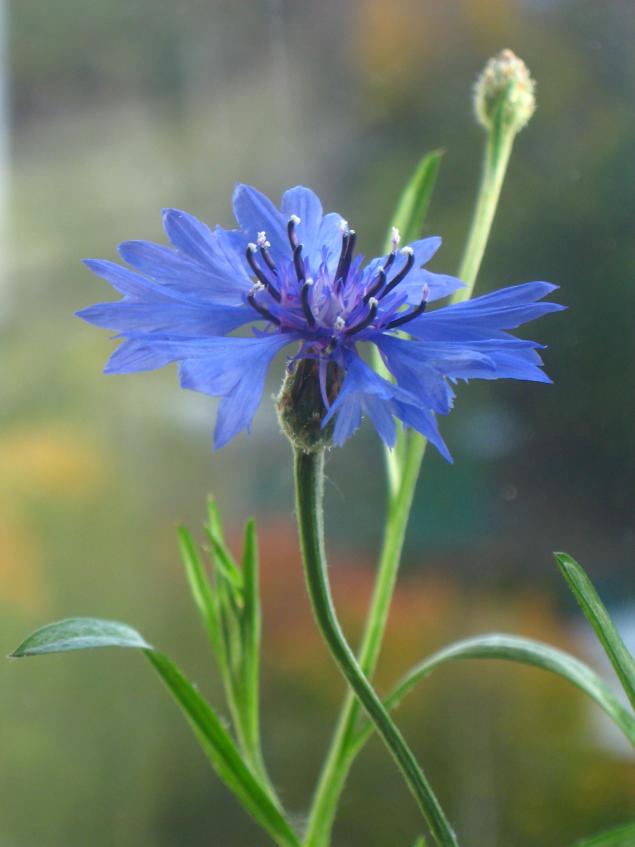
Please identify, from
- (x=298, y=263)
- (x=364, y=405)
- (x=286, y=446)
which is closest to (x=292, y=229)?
(x=298, y=263)

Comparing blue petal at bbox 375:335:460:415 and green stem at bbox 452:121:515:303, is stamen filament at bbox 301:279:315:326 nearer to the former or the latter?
blue petal at bbox 375:335:460:415

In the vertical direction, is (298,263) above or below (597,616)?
above

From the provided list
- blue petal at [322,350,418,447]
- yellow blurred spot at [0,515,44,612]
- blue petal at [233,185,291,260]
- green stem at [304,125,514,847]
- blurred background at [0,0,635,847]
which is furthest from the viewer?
yellow blurred spot at [0,515,44,612]

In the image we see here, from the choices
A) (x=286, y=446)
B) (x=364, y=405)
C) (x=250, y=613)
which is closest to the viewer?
(x=364, y=405)

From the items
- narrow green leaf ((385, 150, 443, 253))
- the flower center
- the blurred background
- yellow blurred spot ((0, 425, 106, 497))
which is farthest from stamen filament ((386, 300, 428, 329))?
yellow blurred spot ((0, 425, 106, 497))

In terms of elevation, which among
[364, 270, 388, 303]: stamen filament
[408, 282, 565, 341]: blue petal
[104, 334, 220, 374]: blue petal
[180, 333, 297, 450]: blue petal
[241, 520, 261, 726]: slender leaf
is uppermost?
[364, 270, 388, 303]: stamen filament

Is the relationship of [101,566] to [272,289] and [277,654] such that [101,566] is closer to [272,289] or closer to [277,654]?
[277,654]

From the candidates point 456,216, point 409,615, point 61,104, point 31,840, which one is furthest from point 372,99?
point 31,840

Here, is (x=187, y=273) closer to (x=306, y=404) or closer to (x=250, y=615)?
(x=306, y=404)
